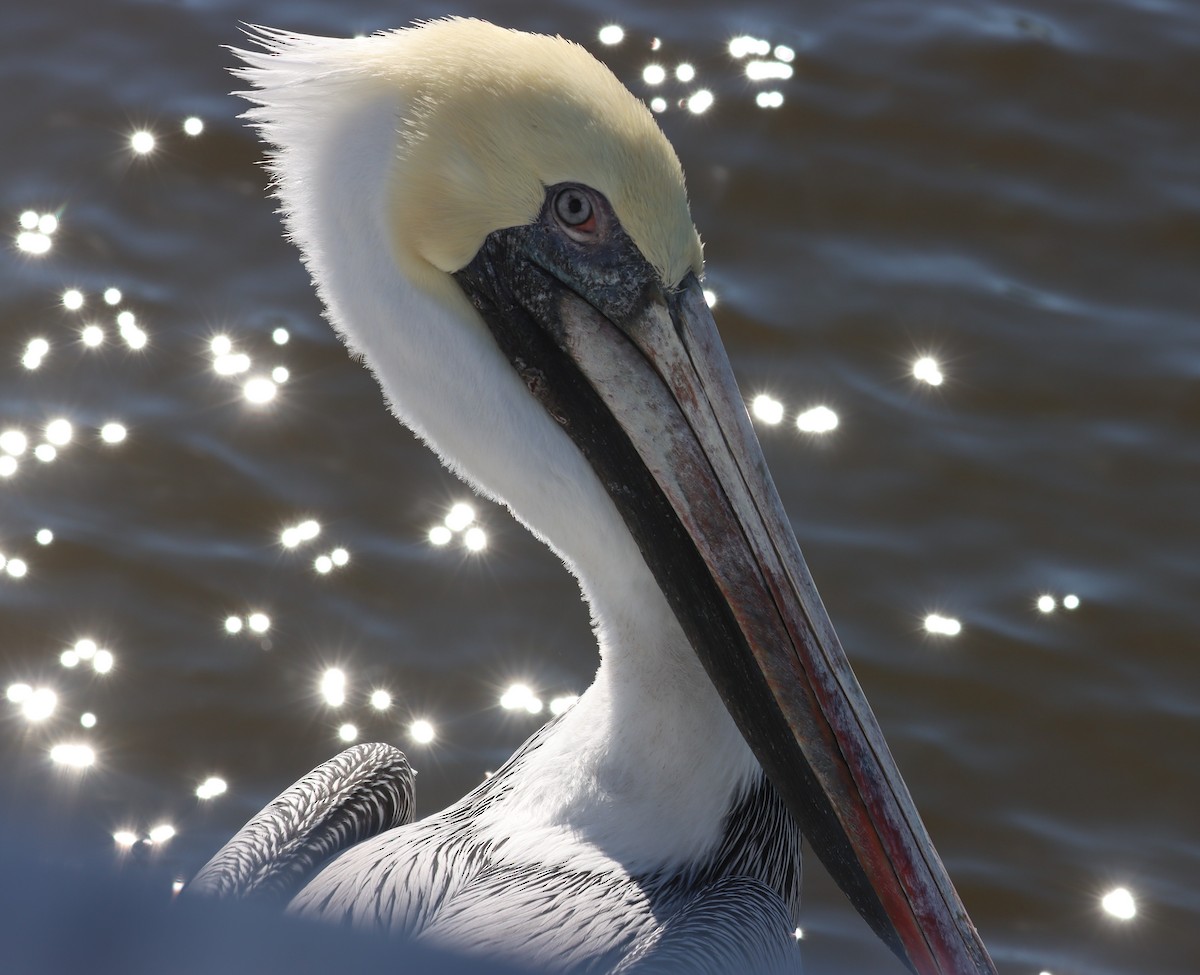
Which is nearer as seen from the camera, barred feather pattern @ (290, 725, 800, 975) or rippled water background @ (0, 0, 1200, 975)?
barred feather pattern @ (290, 725, 800, 975)

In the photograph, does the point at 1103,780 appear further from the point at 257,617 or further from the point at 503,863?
the point at 257,617

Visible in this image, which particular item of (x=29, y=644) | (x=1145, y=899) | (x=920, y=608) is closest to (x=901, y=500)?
(x=920, y=608)

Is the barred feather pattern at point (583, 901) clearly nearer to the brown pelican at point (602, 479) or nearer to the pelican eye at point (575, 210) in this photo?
the brown pelican at point (602, 479)

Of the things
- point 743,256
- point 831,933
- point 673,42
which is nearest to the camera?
point 831,933

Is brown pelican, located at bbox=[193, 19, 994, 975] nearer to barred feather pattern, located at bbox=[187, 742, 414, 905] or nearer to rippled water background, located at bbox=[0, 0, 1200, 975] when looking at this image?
barred feather pattern, located at bbox=[187, 742, 414, 905]

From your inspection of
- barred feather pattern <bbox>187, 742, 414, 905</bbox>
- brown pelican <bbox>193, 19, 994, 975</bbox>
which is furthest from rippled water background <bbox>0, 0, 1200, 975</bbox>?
brown pelican <bbox>193, 19, 994, 975</bbox>

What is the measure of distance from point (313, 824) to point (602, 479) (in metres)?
0.90

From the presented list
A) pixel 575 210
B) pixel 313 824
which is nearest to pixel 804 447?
pixel 313 824

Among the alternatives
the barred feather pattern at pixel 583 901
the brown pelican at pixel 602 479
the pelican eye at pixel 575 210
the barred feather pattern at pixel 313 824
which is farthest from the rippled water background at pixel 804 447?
the pelican eye at pixel 575 210

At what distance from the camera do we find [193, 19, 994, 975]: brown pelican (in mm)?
2002

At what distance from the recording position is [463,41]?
208cm

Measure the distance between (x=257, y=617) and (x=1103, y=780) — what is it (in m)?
2.44

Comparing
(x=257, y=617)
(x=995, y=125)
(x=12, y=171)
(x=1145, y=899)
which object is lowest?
(x=1145, y=899)

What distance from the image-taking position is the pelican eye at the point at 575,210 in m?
1.99
